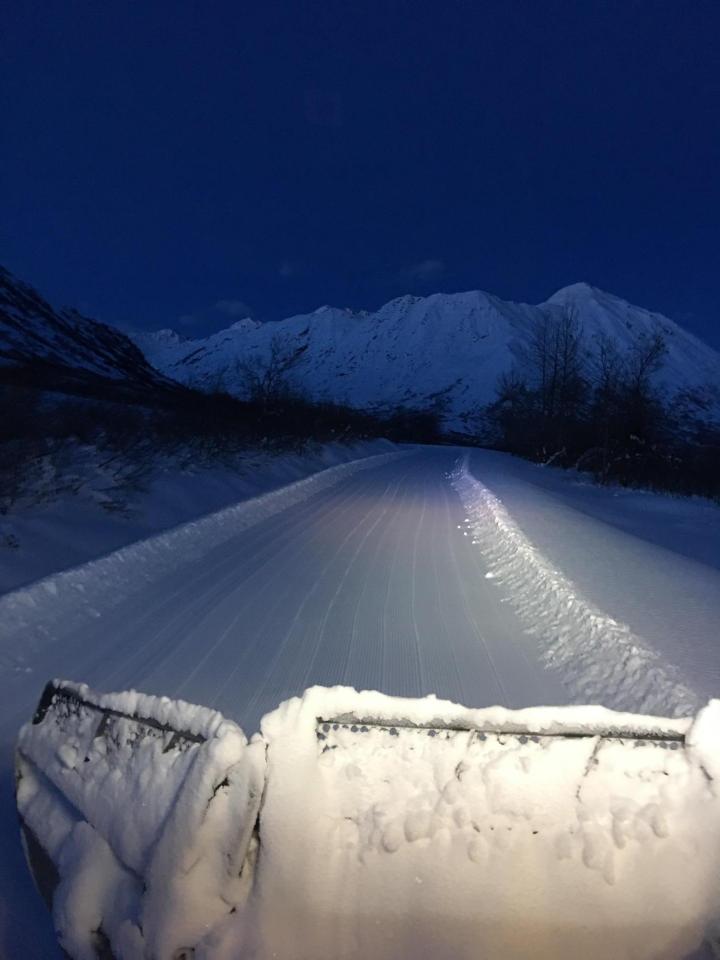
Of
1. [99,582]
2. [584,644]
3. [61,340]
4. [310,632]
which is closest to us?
[584,644]

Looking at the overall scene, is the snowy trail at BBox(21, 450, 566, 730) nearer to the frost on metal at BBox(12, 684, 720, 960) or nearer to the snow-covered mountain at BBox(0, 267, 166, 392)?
the frost on metal at BBox(12, 684, 720, 960)

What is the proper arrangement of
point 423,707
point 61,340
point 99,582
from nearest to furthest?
1. point 423,707
2. point 99,582
3. point 61,340

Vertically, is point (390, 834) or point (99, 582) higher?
point (390, 834)

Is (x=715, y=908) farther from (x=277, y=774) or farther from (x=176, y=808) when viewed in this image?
(x=176, y=808)

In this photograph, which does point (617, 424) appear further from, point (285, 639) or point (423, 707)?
point (423, 707)

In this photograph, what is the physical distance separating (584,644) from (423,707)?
2521mm

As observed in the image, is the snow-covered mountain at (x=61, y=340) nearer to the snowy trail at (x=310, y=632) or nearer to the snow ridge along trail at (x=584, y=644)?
the snowy trail at (x=310, y=632)

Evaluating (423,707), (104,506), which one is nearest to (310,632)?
(423,707)

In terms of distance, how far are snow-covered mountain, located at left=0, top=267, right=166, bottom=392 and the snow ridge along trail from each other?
6793 centimetres

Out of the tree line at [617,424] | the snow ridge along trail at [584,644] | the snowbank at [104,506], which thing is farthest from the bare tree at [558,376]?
the snow ridge along trail at [584,644]

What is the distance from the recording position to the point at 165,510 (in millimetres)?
9586

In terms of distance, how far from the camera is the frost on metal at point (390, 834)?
158 centimetres

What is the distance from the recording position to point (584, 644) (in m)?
3.96

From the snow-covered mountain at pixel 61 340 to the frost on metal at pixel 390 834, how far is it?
7056cm
